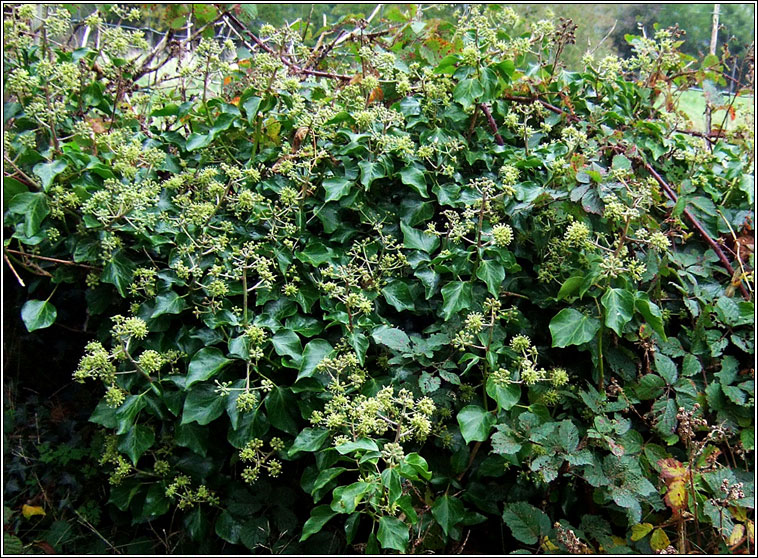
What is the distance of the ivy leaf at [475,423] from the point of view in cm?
152

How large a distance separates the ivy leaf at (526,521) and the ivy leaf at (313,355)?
604 millimetres

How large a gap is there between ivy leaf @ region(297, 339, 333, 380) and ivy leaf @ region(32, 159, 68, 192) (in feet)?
2.88

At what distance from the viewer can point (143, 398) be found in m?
1.64

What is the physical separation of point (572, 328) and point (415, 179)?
617 millimetres

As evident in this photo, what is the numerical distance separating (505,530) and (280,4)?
2.34 meters

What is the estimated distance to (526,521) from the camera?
5.10 feet

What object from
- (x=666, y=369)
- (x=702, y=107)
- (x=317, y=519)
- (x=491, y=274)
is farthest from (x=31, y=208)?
(x=702, y=107)

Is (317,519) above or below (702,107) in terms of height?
below

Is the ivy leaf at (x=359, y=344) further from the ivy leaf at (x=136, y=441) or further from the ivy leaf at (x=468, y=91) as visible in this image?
the ivy leaf at (x=468, y=91)

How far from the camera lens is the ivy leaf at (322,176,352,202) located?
1781mm

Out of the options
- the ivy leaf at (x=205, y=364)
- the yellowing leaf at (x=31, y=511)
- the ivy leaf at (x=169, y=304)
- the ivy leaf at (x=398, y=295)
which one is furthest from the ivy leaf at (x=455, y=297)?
the yellowing leaf at (x=31, y=511)

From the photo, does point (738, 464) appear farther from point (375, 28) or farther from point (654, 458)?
point (375, 28)

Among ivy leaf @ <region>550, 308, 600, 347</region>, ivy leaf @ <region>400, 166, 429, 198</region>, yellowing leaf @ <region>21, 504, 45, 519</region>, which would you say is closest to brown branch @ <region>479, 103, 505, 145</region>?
ivy leaf @ <region>400, 166, 429, 198</region>

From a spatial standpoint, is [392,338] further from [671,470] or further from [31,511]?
[31,511]
